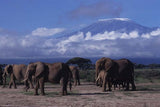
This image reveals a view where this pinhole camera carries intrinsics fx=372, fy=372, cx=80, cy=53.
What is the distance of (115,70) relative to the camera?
24391 mm

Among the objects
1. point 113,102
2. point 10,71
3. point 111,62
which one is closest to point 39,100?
point 113,102

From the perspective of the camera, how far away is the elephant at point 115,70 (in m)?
24.0

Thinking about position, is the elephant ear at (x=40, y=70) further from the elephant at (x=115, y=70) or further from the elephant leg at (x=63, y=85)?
the elephant at (x=115, y=70)

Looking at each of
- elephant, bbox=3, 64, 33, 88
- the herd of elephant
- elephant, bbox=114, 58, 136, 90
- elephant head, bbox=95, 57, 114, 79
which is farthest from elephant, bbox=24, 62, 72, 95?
elephant, bbox=3, 64, 33, 88

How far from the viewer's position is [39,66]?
20.9m

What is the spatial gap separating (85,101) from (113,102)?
1313 millimetres

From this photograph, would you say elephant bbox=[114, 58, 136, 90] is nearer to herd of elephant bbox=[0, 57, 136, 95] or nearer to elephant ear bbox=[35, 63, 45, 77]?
herd of elephant bbox=[0, 57, 136, 95]

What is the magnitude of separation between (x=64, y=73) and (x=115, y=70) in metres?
4.81

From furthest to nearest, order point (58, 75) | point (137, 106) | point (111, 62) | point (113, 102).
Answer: point (111, 62) → point (58, 75) → point (113, 102) → point (137, 106)

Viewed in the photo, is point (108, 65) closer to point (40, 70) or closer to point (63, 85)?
point (63, 85)

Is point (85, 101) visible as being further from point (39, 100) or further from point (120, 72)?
point (120, 72)

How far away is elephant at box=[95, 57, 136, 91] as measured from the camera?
78.7 feet

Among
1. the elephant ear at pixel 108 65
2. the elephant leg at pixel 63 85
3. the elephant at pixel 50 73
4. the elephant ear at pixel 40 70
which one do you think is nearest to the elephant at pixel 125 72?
the elephant ear at pixel 108 65

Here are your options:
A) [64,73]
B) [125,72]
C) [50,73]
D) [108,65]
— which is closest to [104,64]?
[108,65]
